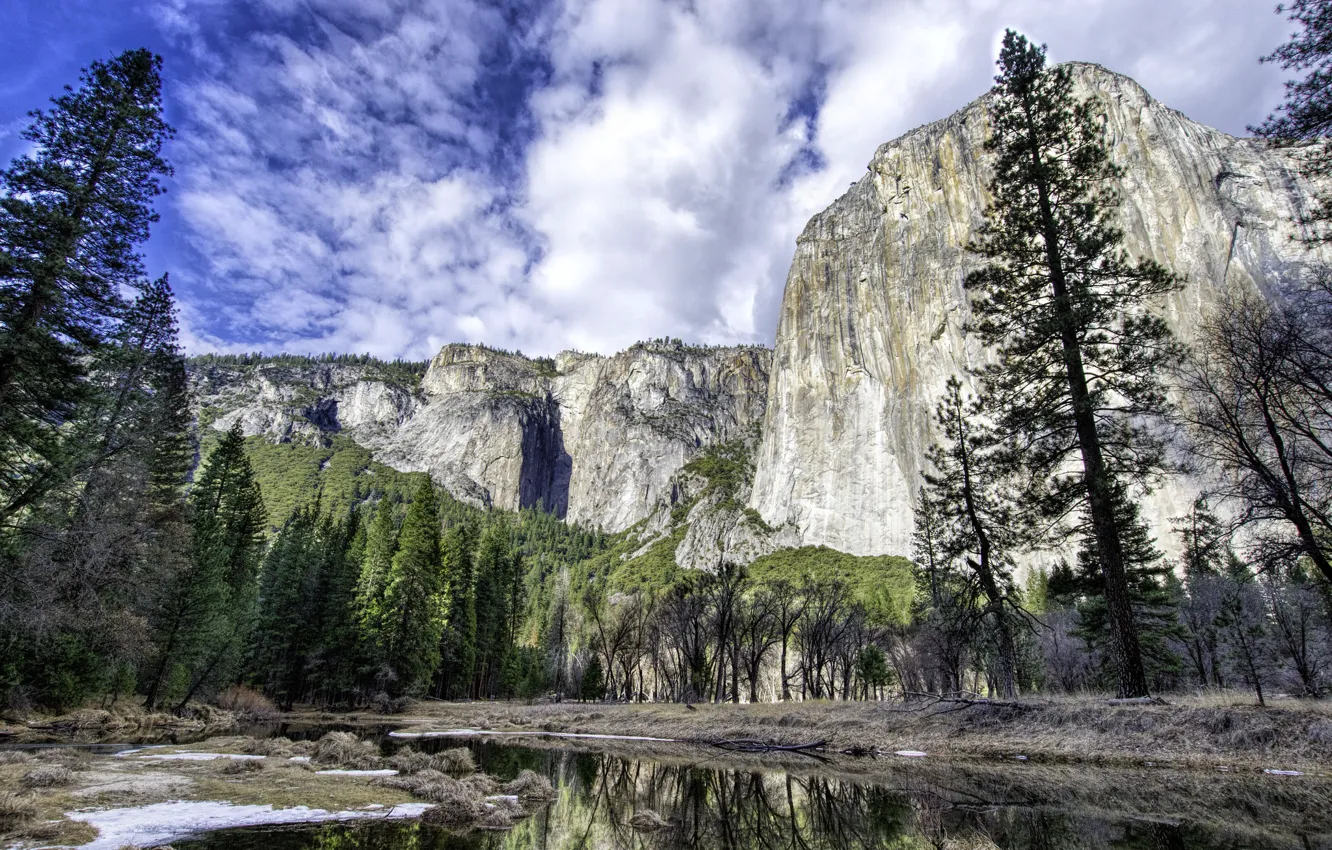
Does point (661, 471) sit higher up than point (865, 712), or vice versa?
point (661, 471)

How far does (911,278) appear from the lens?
110 meters

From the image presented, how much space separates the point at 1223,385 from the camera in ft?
43.1

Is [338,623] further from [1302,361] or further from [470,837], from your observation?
[1302,361]

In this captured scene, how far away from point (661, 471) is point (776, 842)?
184 m

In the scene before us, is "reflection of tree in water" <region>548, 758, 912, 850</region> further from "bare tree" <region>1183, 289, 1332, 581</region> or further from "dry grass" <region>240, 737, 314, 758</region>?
"bare tree" <region>1183, 289, 1332, 581</region>

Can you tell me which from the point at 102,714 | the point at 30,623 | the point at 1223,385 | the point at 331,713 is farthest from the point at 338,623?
the point at 1223,385

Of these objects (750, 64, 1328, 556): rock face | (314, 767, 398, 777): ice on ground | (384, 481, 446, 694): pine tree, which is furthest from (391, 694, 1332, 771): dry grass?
(750, 64, 1328, 556): rock face

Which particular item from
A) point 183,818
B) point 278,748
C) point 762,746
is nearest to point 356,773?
point 183,818

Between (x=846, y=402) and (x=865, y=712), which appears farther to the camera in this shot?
(x=846, y=402)

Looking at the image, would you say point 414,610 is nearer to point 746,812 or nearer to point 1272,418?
point 746,812

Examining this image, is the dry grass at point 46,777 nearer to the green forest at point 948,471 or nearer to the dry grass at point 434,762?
the dry grass at point 434,762

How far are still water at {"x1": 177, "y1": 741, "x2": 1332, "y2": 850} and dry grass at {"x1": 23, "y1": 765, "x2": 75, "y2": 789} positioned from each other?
4869 mm

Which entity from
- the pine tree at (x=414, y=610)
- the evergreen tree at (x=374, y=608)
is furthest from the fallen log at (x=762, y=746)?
the evergreen tree at (x=374, y=608)

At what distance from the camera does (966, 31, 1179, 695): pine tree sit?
14.2 m
